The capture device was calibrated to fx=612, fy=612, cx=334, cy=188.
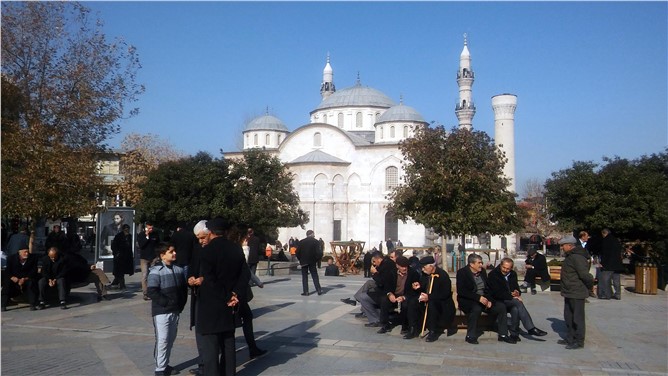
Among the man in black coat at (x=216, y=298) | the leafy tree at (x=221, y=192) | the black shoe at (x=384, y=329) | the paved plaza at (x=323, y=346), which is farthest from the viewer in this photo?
the leafy tree at (x=221, y=192)

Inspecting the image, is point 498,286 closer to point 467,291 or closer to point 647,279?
point 467,291

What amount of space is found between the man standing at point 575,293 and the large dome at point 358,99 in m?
49.8

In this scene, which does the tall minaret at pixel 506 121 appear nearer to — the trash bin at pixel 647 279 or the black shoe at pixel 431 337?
the trash bin at pixel 647 279

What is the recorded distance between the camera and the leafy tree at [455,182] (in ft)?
45.8

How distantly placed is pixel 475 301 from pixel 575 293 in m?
1.37

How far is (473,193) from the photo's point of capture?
1424 cm

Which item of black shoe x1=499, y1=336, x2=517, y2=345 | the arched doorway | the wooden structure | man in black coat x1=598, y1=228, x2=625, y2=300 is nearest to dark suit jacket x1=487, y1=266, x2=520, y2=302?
black shoe x1=499, y1=336, x2=517, y2=345

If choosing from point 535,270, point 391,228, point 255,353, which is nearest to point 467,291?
point 255,353

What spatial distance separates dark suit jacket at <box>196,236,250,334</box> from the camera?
5.96 metres

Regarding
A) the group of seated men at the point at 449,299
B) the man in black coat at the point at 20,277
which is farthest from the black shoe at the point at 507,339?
the man in black coat at the point at 20,277

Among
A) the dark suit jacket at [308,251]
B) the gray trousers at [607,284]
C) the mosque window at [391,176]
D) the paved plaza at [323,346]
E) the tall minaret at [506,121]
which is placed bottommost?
the paved plaza at [323,346]

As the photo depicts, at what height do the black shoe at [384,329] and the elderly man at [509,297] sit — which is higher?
the elderly man at [509,297]

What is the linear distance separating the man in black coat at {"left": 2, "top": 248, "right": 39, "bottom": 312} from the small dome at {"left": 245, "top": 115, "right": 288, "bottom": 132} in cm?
4708

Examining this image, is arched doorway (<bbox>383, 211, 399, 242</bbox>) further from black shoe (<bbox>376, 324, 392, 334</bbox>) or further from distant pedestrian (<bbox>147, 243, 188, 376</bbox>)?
distant pedestrian (<bbox>147, 243, 188, 376</bbox>)
